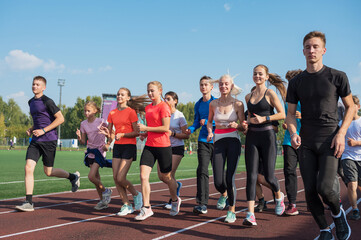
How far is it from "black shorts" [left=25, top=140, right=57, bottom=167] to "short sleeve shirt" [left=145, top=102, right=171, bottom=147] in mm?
2128

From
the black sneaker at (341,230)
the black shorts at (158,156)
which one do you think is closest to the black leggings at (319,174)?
the black sneaker at (341,230)

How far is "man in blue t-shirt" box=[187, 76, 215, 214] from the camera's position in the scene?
6500 millimetres

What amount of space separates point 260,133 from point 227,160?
2.19 feet

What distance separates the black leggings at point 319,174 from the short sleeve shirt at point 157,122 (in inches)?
94.8

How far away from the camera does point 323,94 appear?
3.96 m

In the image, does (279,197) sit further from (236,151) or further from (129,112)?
(129,112)

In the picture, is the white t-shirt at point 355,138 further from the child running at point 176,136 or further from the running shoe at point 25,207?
the running shoe at point 25,207

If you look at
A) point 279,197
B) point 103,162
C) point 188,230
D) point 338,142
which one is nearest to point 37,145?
point 103,162

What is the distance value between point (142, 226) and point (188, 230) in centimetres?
70

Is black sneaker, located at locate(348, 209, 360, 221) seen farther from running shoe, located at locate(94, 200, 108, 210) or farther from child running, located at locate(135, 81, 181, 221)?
running shoe, located at locate(94, 200, 108, 210)

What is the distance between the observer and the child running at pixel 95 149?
22.0 ft

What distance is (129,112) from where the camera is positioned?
6.36 metres

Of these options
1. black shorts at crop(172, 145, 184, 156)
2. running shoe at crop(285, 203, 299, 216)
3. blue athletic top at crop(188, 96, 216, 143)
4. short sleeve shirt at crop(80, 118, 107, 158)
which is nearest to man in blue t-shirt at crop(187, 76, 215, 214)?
blue athletic top at crop(188, 96, 216, 143)

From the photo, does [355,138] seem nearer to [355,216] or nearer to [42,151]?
[355,216]
